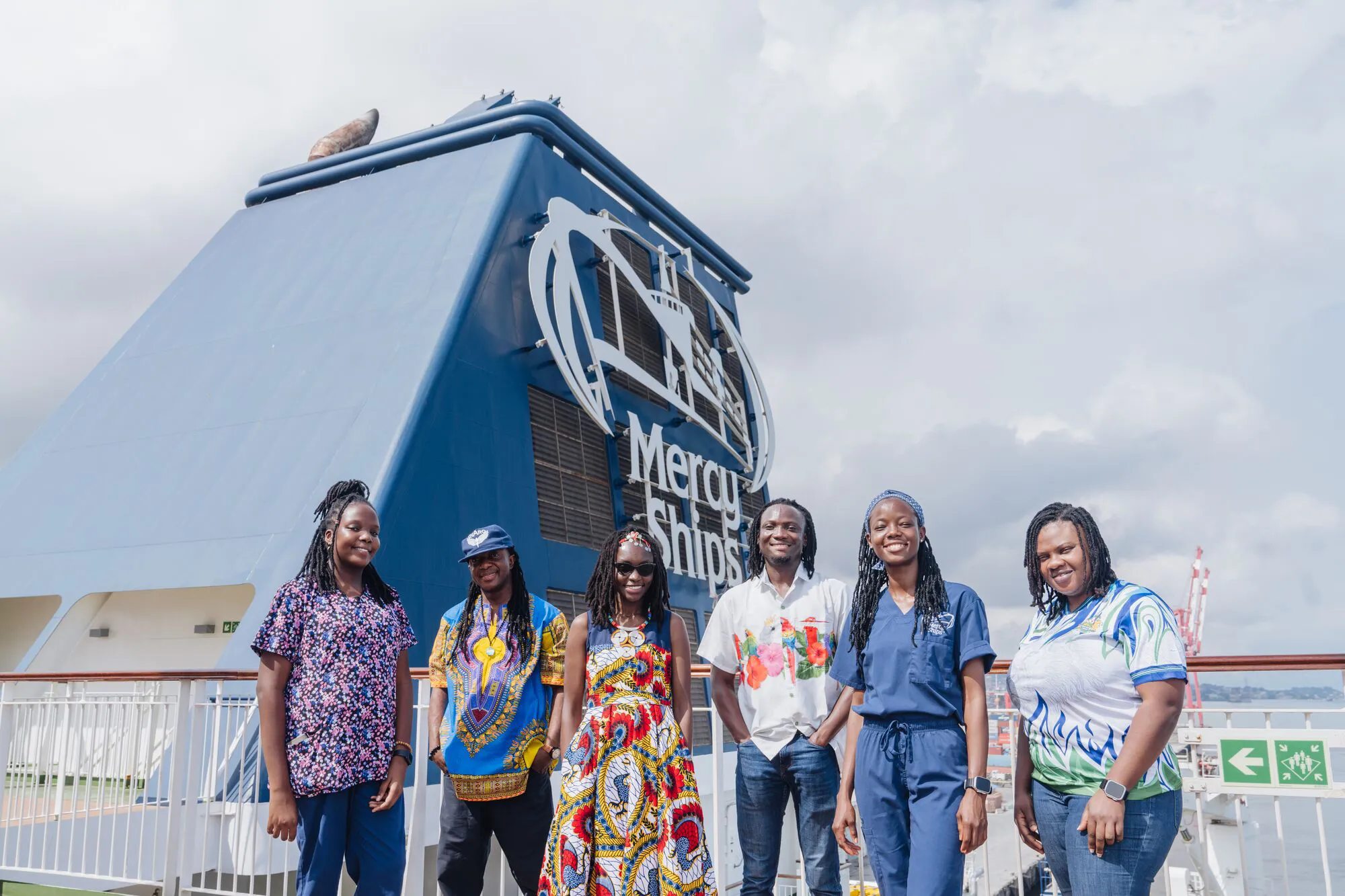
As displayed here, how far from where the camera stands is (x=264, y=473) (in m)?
10.5

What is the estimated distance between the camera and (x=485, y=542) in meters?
3.68

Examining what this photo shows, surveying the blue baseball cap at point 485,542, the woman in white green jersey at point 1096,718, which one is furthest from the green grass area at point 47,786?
the woman in white green jersey at point 1096,718

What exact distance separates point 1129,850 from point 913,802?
25.3 inches

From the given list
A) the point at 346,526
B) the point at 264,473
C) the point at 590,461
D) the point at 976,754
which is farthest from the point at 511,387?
the point at 976,754

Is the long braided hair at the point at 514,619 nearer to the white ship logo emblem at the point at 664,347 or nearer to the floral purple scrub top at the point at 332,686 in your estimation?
the floral purple scrub top at the point at 332,686

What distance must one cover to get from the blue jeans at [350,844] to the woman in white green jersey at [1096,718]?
6.98ft

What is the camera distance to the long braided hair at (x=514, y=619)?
12.1 feet

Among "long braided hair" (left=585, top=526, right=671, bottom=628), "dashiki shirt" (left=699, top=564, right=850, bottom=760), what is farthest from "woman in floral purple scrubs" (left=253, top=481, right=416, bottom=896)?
"dashiki shirt" (left=699, top=564, right=850, bottom=760)

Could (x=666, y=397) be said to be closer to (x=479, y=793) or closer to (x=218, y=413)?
(x=218, y=413)

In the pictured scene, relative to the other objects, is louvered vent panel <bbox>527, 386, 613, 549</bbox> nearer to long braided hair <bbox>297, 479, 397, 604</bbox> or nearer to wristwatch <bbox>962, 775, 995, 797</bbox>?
long braided hair <bbox>297, 479, 397, 604</bbox>

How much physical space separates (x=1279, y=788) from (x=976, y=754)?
1.36m

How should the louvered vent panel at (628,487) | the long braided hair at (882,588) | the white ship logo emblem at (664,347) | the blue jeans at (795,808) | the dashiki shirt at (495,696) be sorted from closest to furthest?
the long braided hair at (882,588) → the blue jeans at (795,808) → the dashiki shirt at (495,696) → the white ship logo emblem at (664,347) → the louvered vent panel at (628,487)

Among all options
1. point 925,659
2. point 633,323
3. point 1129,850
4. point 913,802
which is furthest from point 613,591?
point 633,323

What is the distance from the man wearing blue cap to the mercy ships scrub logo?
28.1ft
